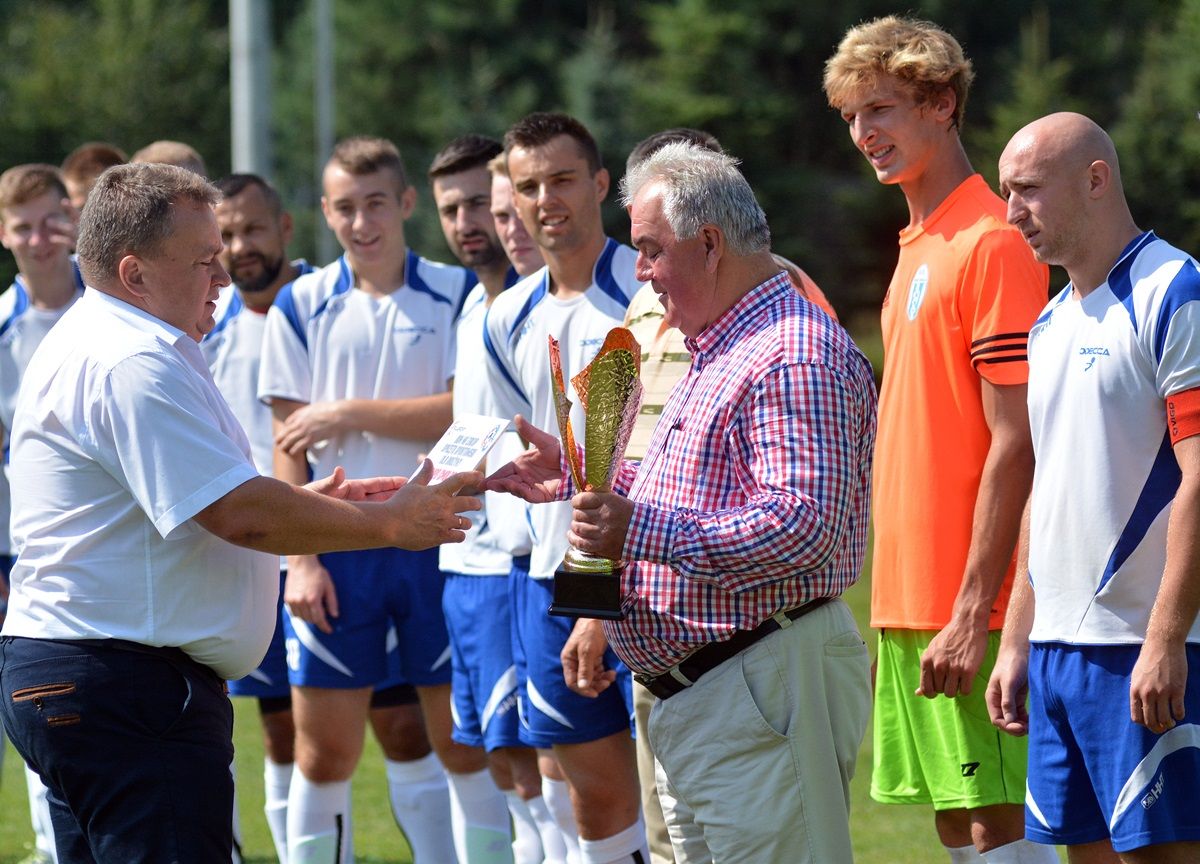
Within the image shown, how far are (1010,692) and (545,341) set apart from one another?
1958 millimetres

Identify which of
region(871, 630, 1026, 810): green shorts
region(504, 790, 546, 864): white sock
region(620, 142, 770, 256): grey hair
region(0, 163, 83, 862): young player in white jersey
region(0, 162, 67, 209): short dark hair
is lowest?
region(504, 790, 546, 864): white sock

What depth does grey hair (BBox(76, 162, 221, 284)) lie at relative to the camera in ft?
12.3

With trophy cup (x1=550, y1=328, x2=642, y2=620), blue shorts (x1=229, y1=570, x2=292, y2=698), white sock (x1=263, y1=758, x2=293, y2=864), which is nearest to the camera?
trophy cup (x1=550, y1=328, x2=642, y2=620)

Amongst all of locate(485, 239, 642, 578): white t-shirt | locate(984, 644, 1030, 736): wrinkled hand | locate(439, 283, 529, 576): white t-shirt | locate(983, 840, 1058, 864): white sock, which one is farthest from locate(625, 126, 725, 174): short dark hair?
locate(983, 840, 1058, 864): white sock

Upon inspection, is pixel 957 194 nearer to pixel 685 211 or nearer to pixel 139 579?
pixel 685 211

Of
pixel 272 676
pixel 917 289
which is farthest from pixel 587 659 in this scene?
pixel 272 676

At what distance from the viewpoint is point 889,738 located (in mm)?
4410

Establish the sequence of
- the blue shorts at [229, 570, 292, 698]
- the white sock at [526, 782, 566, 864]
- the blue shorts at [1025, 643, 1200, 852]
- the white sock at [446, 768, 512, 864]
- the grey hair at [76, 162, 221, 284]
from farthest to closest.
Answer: the blue shorts at [229, 570, 292, 698]
the white sock at [446, 768, 512, 864]
the white sock at [526, 782, 566, 864]
the grey hair at [76, 162, 221, 284]
the blue shorts at [1025, 643, 1200, 852]

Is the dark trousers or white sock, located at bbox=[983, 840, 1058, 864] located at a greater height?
the dark trousers

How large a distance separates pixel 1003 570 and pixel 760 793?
1025mm

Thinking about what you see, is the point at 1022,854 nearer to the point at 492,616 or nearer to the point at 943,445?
the point at 943,445

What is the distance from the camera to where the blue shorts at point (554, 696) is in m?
4.97

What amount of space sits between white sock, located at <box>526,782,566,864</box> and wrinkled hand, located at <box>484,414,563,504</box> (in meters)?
1.68

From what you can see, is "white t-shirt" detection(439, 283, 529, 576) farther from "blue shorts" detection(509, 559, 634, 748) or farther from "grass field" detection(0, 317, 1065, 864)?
"grass field" detection(0, 317, 1065, 864)
